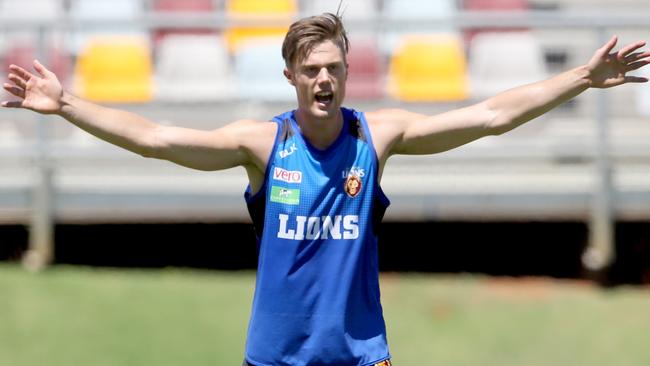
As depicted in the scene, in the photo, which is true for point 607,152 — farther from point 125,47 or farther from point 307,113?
point 307,113

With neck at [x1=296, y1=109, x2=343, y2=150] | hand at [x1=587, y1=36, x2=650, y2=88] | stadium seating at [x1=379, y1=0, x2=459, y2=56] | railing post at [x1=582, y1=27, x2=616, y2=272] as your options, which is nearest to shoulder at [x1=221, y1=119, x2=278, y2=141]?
neck at [x1=296, y1=109, x2=343, y2=150]

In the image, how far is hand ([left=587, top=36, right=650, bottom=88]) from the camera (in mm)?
5418

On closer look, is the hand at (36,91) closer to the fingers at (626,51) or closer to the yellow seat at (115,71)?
the fingers at (626,51)

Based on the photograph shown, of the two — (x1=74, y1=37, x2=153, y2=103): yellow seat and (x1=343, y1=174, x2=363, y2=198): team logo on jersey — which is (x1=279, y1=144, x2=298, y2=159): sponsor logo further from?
(x1=74, y1=37, x2=153, y2=103): yellow seat

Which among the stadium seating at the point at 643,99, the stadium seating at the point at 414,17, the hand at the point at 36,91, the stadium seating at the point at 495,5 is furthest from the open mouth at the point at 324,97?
the stadium seating at the point at 495,5

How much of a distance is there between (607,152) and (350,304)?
5.35 m

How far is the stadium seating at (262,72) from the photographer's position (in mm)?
10320

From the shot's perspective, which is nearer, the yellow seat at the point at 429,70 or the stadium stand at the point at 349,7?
the yellow seat at the point at 429,70

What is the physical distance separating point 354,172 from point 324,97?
358 mm

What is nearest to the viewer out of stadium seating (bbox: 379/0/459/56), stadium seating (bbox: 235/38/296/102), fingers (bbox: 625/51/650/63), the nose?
the nose

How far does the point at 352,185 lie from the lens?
529 cm

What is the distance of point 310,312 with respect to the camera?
5.25 m

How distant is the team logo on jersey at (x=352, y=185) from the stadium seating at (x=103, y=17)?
5352 millimetres

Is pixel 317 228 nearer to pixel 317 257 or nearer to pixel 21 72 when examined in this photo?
pixel 317 257
